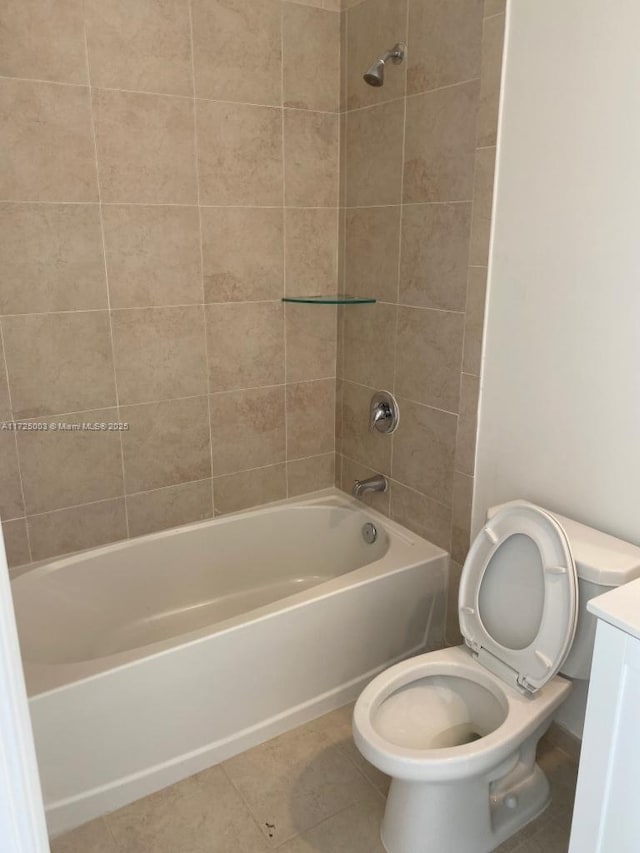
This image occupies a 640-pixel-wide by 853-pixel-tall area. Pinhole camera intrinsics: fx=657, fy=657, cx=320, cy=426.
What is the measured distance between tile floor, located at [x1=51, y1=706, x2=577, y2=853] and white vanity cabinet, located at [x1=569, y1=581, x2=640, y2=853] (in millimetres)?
552

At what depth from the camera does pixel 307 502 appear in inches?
108

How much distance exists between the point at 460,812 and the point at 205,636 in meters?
0.80

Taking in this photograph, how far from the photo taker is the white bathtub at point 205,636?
69.2 inches

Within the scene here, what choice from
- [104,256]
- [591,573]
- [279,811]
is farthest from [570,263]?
[279,811]

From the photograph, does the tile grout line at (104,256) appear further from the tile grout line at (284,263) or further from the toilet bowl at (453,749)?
the toilet bowl at (453,749)

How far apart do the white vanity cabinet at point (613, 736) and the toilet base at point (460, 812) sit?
0.34 m

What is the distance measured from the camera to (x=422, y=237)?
216 centimetres

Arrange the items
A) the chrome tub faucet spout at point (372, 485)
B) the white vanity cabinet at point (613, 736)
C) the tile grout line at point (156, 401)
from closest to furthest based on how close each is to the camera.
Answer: the white vanity cabinet at point (613, 736) → the tile grout line at point (156, 401) → the chrome tub faucet spout at point (372, 485)

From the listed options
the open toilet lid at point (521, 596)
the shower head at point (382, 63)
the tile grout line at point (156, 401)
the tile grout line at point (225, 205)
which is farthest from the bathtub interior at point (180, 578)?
the shower head at point (382, 63)

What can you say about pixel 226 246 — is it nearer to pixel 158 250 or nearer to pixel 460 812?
pixel 158 250

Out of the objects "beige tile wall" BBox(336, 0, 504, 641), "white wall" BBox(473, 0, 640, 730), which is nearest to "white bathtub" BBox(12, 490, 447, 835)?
"beige tile wall" BBox(336, 0, 504, 641)

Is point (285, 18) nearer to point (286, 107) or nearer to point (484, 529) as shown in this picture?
point (286, 107)

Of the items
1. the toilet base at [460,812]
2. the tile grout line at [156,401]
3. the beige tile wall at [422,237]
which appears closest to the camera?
the toilet base at [460,812]

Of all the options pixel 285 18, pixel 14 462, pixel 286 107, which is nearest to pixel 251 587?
pixel 14 462
